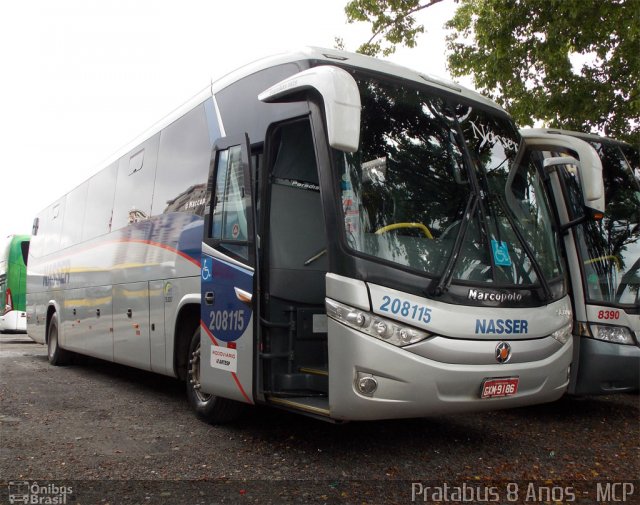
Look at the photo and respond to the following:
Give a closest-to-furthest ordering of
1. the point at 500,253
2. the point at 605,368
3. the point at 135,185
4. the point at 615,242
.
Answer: the point at 500,253
the point at 605,368
the point at 615,242
the point at 135,185

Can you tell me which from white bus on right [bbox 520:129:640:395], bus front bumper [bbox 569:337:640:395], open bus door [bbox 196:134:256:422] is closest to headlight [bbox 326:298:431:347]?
open bus door [bbox 196:134:256:422]

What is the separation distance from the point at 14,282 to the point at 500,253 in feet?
71.8

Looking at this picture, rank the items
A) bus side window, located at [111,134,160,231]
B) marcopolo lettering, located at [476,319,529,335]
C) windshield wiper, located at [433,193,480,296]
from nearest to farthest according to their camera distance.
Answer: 1. windshield wiper, located at [433,193,480,296]
2. marcopolo lettering, located at [476,319,529,335]
3. bus side window, located at [111,134,160,231]

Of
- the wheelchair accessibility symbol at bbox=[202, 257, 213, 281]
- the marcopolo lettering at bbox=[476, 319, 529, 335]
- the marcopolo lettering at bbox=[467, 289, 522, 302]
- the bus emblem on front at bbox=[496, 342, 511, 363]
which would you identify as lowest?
the bus emblem on front at bbox=[496, 342, 511, 363]

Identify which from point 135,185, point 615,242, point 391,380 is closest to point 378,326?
point 391,380

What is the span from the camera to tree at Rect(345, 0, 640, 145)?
11.1 meters

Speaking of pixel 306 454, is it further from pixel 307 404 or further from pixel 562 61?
pixel 562 61

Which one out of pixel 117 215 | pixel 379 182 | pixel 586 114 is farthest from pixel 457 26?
pixel 379 182

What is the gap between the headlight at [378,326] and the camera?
4691mm

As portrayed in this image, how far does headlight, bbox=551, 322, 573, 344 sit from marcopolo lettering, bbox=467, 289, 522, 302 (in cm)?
52

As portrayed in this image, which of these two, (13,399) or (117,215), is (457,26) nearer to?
(117,215)

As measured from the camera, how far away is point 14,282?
77.3ft

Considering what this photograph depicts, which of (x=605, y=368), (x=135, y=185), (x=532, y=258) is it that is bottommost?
(x=605, y=368)

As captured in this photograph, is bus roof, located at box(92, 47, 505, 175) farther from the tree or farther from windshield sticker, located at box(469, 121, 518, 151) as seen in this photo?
the tree
